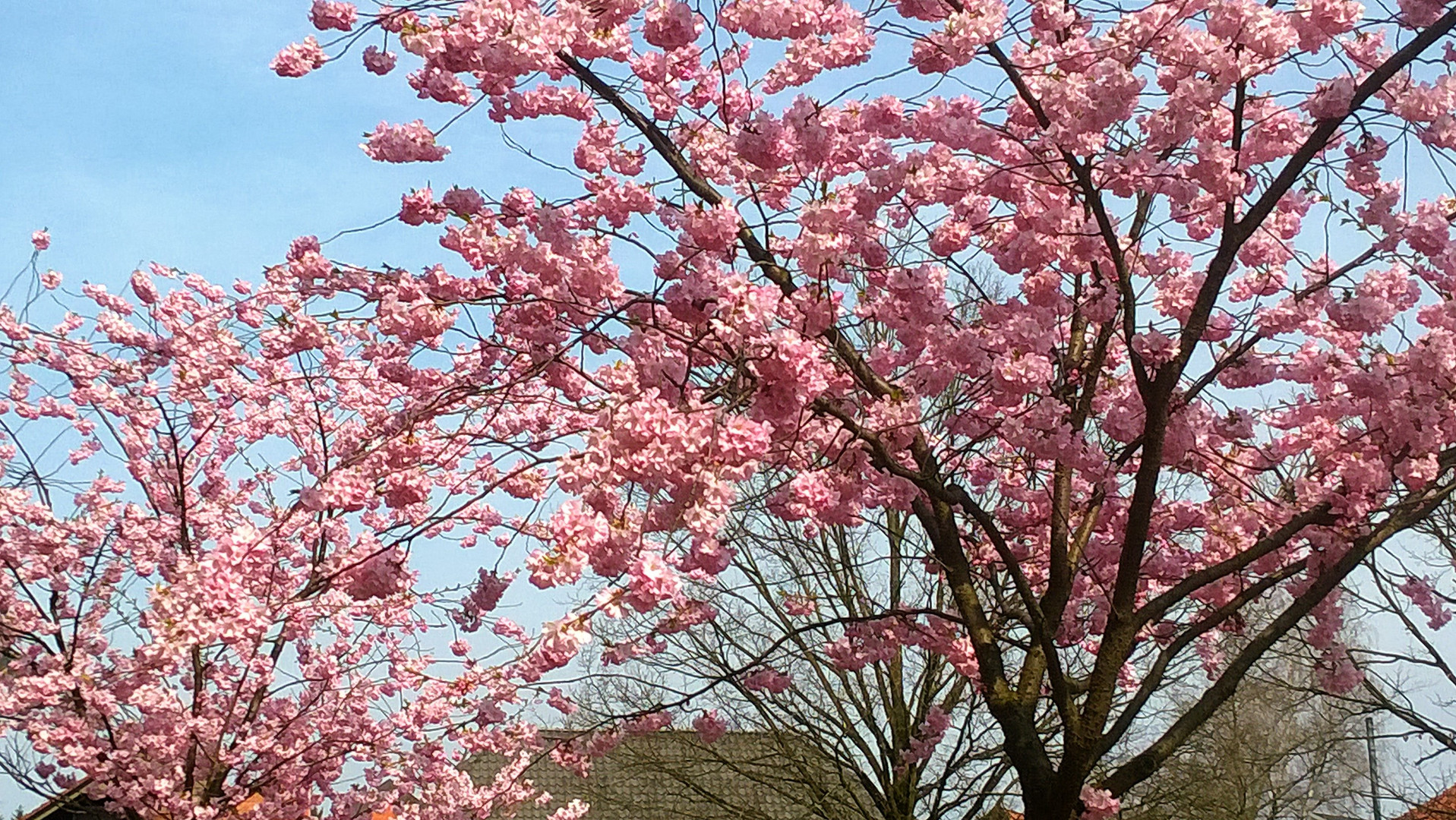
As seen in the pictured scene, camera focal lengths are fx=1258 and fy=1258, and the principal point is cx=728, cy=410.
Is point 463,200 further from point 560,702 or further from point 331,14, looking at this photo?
point 560,702

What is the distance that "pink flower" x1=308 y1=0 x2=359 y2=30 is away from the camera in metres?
5.32

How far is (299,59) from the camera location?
17.5ft

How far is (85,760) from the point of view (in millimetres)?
7680

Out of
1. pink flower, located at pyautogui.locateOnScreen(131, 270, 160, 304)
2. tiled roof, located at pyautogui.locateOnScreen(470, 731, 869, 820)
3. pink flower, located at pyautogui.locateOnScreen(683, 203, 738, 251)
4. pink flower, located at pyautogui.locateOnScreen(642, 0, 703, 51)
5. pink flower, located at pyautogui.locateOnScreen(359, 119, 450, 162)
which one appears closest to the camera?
pink flower, located at pyautogui.locateOnScreen(683, 203, 738, 251)

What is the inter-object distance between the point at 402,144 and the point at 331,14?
2.29ft

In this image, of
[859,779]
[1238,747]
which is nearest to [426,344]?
[859,779]

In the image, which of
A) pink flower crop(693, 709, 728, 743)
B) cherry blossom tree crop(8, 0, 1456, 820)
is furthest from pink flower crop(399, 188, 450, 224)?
pink flower crop(693, 709, 728, 743)

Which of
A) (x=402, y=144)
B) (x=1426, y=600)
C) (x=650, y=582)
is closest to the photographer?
(x=650, y=582)

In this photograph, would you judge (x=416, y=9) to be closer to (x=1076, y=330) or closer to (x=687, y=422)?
(x=687, y=422)

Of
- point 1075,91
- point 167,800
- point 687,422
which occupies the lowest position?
point 167,800

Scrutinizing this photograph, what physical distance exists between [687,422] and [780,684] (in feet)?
15.3

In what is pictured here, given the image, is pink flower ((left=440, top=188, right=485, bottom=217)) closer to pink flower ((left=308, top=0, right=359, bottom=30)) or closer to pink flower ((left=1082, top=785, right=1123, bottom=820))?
pink flower ((left=308, top=0, right=359, bottom=30))

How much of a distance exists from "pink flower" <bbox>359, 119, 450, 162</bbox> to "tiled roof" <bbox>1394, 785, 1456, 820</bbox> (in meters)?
9.94

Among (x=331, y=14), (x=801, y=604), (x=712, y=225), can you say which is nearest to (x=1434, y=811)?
(x=801, y=604)
